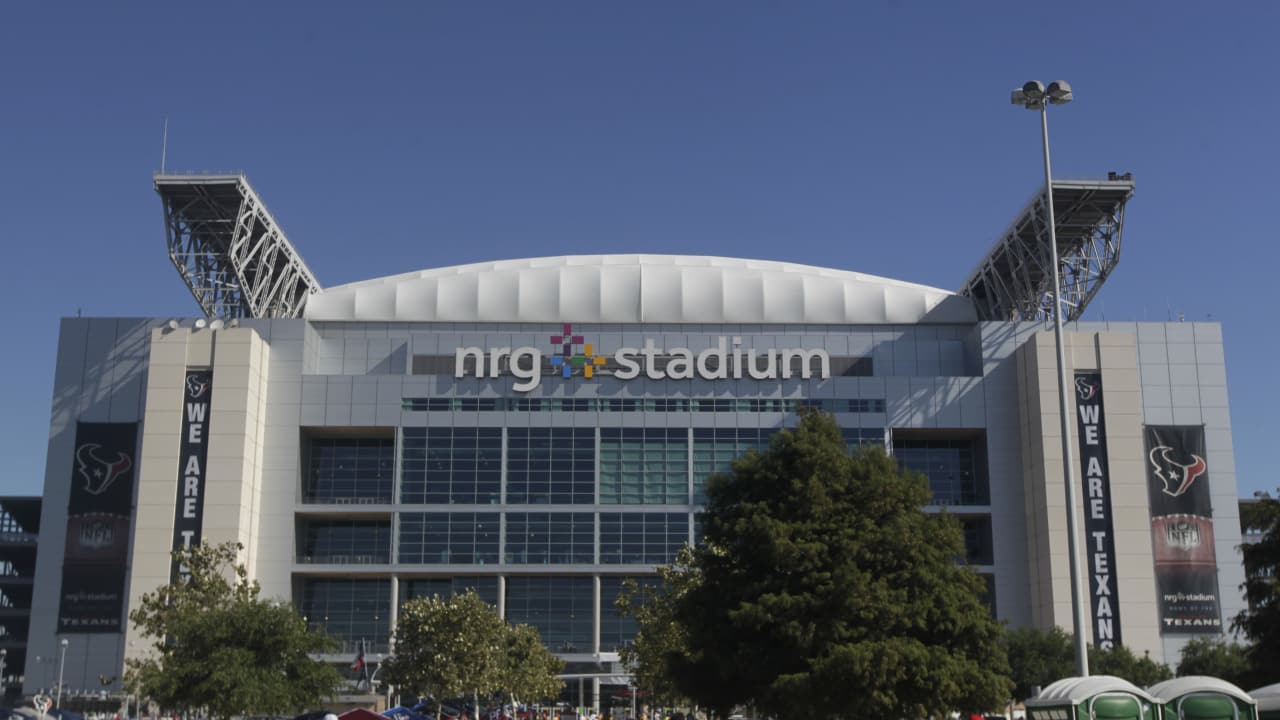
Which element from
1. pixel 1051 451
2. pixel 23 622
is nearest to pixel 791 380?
pixel 1051 451

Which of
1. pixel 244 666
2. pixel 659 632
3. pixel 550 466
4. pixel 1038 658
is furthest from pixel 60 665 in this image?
pixel 1038 658

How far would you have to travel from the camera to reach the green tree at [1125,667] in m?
78.8

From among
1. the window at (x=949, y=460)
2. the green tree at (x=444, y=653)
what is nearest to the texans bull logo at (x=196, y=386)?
the green tree at (x=444, y=653)

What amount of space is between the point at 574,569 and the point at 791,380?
22311 mm

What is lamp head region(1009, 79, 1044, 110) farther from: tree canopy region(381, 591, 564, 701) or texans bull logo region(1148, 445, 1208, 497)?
texans bull logo region(1148, 445, 1208, 497)

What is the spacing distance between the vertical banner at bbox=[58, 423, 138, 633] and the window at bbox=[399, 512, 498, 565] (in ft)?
65.6

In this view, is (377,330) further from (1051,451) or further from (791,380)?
(1051,451)

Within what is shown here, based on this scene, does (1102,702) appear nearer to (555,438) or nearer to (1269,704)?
(1269,704)

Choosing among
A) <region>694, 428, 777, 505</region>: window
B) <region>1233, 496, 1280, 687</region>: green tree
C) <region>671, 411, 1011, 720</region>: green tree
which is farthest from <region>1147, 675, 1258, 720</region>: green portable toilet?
<region>694, 428, 777, 505</region>: window

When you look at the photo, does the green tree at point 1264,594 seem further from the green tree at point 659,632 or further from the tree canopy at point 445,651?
the tree canopy at point 445,651

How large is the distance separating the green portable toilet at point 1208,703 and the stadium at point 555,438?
62142 millimetres

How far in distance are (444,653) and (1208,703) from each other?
44.0m

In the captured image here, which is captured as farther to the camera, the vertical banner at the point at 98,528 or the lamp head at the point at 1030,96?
the vertical banner at the point at 98,528

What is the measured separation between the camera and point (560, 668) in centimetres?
Result: 9456
